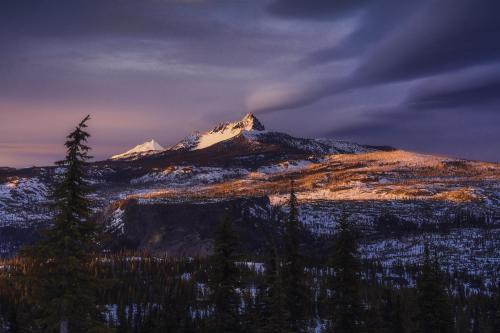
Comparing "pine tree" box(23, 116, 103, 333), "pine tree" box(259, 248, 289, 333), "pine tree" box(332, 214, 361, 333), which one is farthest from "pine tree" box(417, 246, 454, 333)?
"pine tree" box(23, 116, 103, 333)

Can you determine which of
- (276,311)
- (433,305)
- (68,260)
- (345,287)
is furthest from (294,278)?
(68,260)

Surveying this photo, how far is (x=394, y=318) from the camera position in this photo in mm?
76312

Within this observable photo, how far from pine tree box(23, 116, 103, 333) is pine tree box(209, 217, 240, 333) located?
1279 centimetres

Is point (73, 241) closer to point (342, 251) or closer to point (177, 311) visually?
point (342, 251)

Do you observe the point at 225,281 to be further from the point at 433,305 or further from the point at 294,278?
the point at 433,305

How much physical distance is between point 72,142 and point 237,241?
1781 cm

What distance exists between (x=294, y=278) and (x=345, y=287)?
5.23 m

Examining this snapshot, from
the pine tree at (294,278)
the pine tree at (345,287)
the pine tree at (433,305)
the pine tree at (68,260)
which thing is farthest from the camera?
the pine tree at (433,305)

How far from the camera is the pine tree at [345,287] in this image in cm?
4362

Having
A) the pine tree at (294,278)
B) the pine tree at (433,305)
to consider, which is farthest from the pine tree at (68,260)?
the pine tree at (433,305)

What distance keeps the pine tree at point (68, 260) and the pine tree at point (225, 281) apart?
12.8 m

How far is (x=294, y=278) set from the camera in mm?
47406

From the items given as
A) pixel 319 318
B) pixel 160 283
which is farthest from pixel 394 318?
pixel 160 283

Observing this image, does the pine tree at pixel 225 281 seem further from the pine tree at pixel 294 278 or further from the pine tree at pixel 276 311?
the pine tree at pixel 294 278
